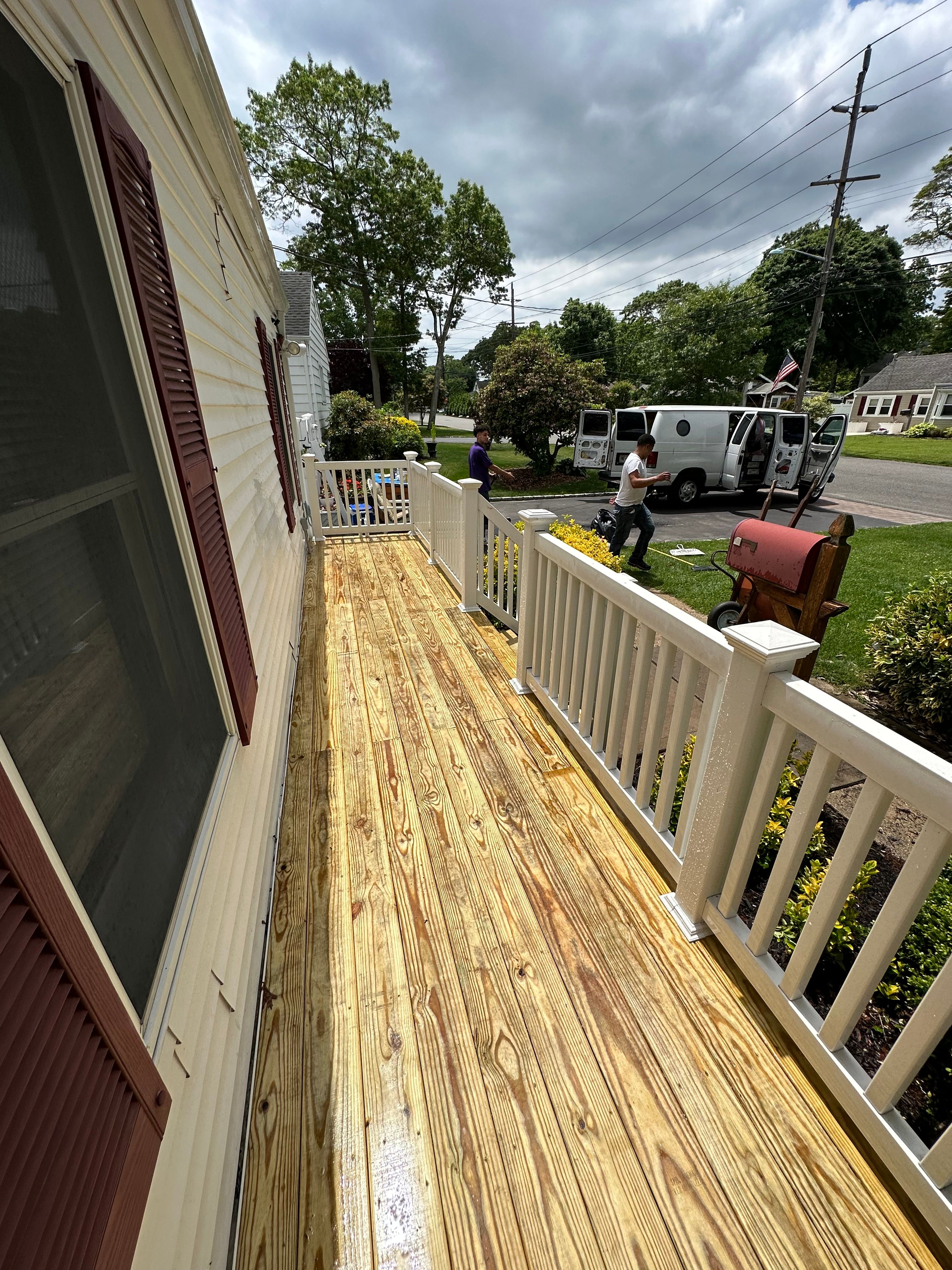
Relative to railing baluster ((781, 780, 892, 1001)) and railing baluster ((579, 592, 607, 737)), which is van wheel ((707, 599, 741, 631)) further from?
railing baluster ((781, 780, 892, 1001))

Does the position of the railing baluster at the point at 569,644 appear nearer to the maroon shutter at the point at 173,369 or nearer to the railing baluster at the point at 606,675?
the railing baluster at the point at 606,675

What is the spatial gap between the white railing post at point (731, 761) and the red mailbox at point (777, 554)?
1802 millimetres

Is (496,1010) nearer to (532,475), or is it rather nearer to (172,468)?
(172,468)

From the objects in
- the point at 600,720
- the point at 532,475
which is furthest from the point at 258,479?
the point at 532,475

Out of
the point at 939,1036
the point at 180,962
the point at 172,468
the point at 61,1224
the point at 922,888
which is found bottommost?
the point at 939,1036

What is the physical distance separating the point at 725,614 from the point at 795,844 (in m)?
3.53

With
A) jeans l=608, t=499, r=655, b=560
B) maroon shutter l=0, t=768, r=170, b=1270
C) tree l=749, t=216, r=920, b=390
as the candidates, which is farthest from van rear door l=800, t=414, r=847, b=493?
tree l=749, t=216, r=920, b=390

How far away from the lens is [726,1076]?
146 cm

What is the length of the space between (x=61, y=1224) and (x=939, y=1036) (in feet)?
4.95

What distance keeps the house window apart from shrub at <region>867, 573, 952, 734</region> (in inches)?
150

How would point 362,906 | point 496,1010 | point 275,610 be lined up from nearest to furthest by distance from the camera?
point 496,1010 → point 362,906 → point 275,610

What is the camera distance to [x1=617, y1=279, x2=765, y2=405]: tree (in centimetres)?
1762

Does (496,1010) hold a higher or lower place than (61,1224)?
lower

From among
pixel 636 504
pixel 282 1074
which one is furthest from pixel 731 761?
pixel 636 504
